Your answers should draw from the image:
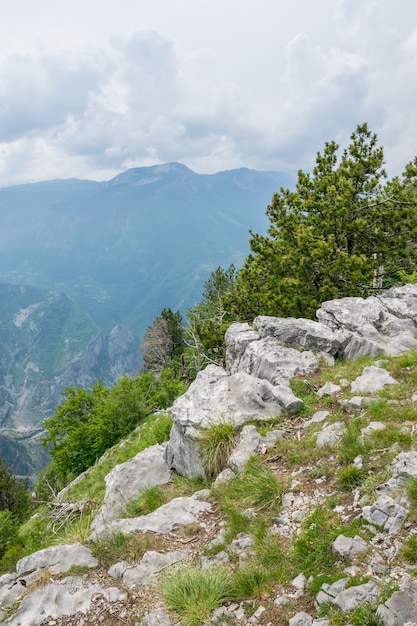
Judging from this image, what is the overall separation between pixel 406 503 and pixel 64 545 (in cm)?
639

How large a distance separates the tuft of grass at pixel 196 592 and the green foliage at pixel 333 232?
15712mm

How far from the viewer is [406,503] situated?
5.99 metres

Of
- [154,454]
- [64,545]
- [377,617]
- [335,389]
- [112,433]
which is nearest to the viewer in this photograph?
[377,617]

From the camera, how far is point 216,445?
9656 mm

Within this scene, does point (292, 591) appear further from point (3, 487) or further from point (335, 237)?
point (3, 487)

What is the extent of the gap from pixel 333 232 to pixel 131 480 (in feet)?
55.5

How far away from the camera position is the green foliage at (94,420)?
94.4ft

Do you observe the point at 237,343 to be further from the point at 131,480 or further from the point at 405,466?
the point at 405,466

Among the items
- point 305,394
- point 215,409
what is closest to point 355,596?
point 215,409

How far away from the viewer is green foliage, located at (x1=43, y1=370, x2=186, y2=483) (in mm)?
28766

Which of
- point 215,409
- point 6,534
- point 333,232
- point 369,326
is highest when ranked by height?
point 333,232

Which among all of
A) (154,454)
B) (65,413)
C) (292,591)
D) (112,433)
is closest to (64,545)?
(154,454)

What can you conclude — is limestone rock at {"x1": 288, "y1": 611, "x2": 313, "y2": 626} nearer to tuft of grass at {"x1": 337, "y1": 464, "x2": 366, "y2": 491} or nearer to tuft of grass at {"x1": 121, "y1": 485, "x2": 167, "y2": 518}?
tuft of grass at {"x1": 337, "y1": 464, "x2": 366, "y2": 491}

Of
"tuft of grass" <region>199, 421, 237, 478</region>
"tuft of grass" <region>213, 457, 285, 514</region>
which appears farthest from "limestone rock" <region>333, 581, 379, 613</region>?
"tuft of grass" <region>199, 421, 237, 478</region>
